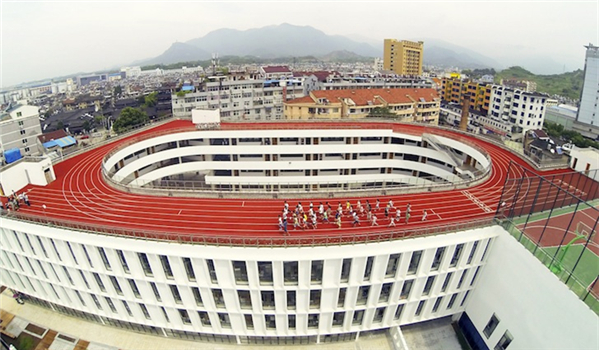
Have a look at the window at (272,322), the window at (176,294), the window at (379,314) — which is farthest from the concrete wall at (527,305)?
the window at (176,294)

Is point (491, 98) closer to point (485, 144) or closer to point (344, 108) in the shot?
point (344, 108)

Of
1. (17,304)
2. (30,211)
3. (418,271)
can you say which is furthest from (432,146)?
(17,304)

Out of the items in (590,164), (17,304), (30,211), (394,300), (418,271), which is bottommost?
(17,304)

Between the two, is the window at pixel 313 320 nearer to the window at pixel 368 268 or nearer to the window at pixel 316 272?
the window at pixel 316 272

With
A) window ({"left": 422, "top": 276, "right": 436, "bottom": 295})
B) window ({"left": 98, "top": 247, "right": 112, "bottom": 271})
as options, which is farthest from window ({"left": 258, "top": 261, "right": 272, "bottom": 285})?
window ({"left": 422, "top": 276, "right": 436, "bottom": 295})

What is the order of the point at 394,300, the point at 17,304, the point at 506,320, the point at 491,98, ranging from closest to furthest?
the point at 506,320
the point at 394,300
the point at 17,304
the point at 491,98

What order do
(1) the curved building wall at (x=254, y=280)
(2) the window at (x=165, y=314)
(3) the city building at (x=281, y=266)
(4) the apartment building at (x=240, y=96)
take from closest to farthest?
(3) the city building at (x=281, y=266)
(1) the curved building wall at (x=254, y=280)
(2) the window at (x=165, y=314)
(4) the apartment building at (x=240, y=96)
